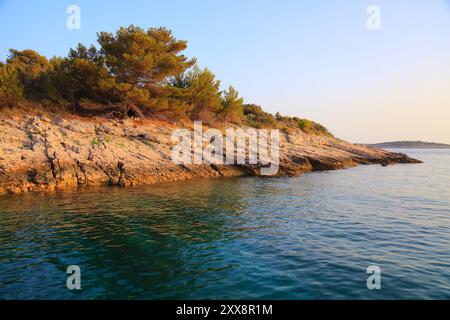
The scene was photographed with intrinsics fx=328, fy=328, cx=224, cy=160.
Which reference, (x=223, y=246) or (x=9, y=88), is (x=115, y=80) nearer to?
(x=9, y=88)

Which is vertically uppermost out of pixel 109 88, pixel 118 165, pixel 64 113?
pixel 109 88

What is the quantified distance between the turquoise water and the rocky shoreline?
4.11 meters

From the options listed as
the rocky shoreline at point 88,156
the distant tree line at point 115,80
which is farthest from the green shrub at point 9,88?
the rocky shoreline at point 88,156

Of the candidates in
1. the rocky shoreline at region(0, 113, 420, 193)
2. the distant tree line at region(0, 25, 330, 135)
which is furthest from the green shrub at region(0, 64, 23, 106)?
the rocky shoreline at region(0, 113, 420, 193)

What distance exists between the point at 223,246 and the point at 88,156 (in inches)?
907

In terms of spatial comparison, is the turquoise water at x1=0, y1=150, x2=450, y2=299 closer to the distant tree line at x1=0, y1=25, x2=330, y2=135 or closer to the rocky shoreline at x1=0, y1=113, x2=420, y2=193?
the rocky shoreline at x1=0, y1=113, x2=420, y2=193

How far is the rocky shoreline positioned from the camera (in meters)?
28.4

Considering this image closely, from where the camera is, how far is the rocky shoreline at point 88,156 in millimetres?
28422

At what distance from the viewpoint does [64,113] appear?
137 feet

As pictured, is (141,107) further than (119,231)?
Yes

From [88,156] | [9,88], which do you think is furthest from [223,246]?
[9,88]
